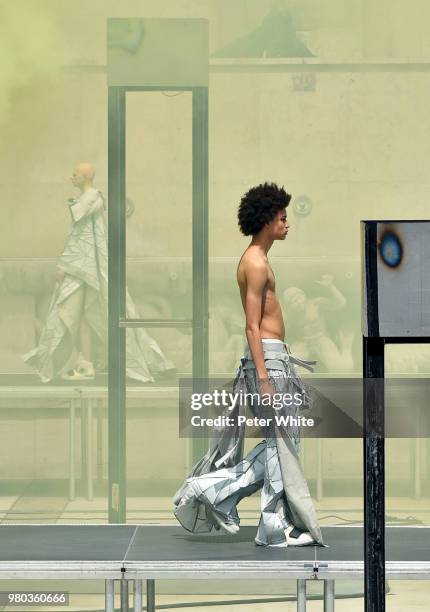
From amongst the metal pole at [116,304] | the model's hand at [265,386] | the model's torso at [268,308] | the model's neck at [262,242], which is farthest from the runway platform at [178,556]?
the metal pole at [116,304]

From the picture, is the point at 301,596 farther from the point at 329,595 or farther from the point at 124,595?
the point at 124,595

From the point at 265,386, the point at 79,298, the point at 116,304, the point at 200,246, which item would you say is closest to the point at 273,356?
the point at 265,386

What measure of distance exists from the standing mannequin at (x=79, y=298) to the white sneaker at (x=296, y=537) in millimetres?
2049

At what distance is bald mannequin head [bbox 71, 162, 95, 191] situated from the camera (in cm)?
634

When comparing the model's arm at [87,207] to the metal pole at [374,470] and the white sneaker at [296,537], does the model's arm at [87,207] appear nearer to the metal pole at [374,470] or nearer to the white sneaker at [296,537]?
the white sneaker at [296,537]

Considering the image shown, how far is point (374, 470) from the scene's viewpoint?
2.29 metres

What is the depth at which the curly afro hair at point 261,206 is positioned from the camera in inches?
175

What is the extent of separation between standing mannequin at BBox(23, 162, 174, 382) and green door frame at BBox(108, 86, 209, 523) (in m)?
0.56

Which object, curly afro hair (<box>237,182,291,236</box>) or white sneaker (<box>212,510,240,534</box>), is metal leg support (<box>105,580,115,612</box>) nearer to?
white sneaker (<box>212,510,240,534</box>)

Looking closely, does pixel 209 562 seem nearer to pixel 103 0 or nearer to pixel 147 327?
pixel 147 327

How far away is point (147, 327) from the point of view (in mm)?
5695

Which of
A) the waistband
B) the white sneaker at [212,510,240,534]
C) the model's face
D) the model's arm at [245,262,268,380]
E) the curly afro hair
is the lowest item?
the white sneaker at [212,510,240,534]

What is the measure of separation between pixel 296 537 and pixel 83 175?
238 centimetres

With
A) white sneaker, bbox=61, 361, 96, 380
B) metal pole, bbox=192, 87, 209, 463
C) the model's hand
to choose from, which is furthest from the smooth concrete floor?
the model's hand
